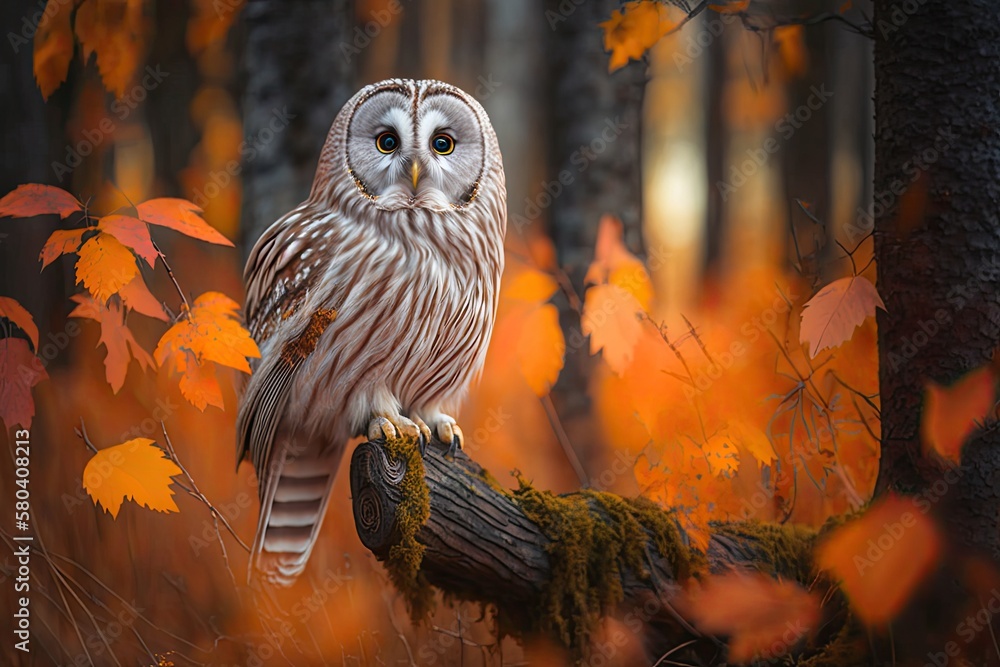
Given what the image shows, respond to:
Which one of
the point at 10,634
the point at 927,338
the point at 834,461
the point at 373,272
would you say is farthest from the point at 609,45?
the point at 10,634

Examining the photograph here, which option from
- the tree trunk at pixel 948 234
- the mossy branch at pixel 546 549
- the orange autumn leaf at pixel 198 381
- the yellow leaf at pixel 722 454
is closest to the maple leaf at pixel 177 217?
the orange autumn leaf at pixel 198 381

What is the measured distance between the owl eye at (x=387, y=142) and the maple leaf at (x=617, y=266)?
80 centimetres

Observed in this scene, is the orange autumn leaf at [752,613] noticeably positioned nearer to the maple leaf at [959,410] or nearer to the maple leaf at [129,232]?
the maple leaf at [959,410]

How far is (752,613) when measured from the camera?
1.90 meters

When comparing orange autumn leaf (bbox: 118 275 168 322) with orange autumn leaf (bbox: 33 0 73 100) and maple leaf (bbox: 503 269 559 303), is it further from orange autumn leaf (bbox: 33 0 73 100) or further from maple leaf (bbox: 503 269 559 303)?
maple leaf (bbox: 503 269 559 303)

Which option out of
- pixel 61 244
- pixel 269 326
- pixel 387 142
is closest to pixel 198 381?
pixel 269 326

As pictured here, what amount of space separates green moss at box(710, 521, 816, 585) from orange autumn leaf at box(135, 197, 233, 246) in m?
1.41

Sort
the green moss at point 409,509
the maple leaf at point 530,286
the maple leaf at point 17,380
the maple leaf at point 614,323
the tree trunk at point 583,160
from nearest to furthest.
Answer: the green moss at point 409,509
the maple leaf at point 17,380
the maple leaf at point 614,323
the maple leaf at point 530,286
the tree trunk at point 583,160

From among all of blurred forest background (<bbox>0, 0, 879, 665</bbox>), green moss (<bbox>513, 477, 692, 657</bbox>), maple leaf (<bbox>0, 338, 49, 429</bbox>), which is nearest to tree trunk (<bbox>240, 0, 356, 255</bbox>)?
blurred forest background (<bbox>0, 0, 879, 665</bbox>)

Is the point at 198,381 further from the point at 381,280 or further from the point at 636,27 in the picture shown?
the point at 636,27

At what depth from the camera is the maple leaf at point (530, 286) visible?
7.88 ft

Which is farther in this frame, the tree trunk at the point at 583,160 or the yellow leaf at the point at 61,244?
the tree trunk at the point at 583,160

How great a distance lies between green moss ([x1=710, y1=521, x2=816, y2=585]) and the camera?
1.97 m

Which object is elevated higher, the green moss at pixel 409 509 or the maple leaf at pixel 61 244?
the maple leaf at pixel 61 244
